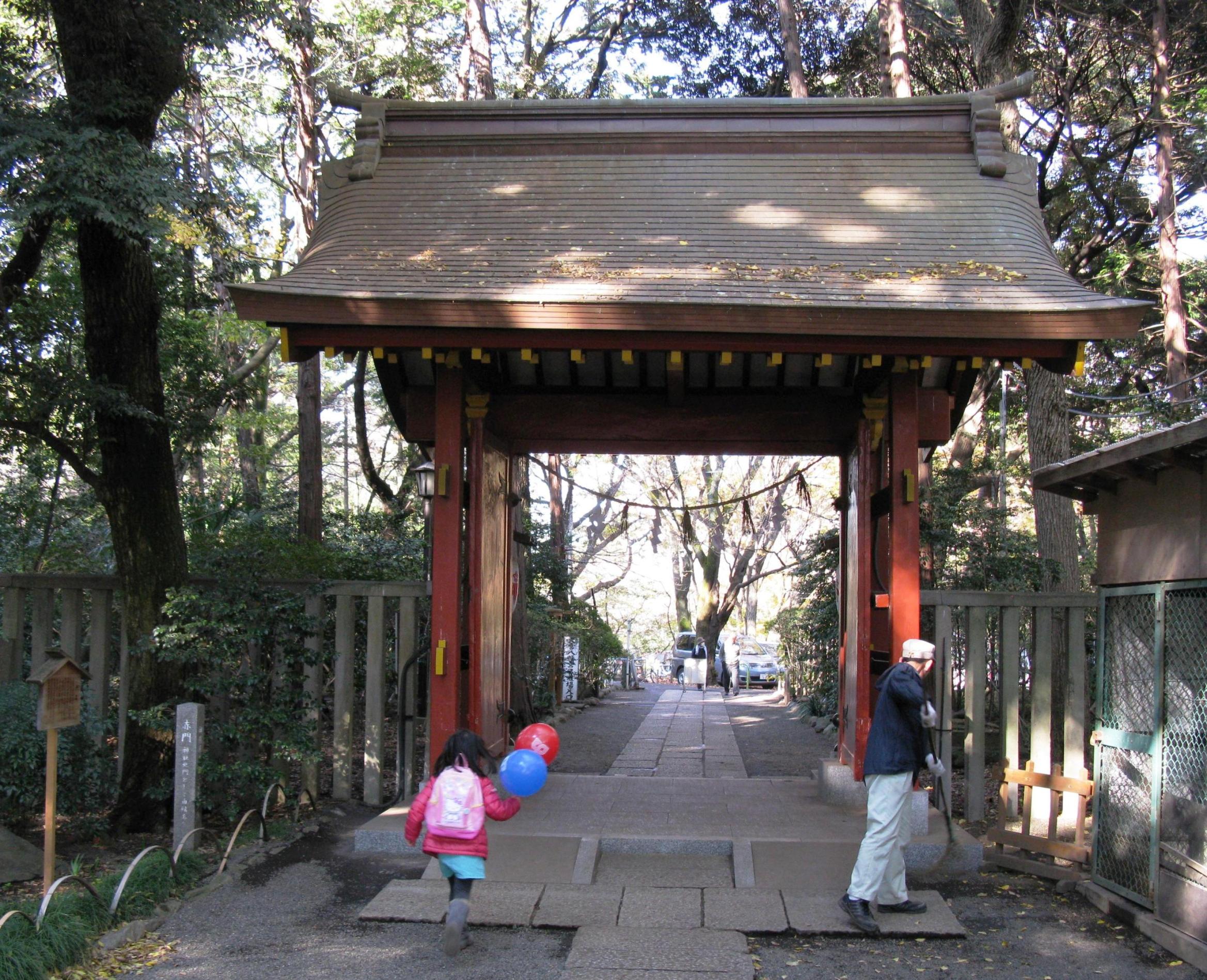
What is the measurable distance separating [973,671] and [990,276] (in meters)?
3.12

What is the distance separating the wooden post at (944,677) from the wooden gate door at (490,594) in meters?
3.62

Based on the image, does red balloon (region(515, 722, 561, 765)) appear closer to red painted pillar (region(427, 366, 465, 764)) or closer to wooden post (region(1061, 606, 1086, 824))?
red painted pillar (region(427, 366, 465, 764))

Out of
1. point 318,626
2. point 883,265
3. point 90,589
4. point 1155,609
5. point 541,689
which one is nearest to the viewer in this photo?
point 1155,609

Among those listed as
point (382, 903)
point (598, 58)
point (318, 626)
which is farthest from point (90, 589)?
point (598, 58)

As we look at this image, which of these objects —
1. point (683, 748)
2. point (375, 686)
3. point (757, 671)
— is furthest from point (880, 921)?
point (757, 671)

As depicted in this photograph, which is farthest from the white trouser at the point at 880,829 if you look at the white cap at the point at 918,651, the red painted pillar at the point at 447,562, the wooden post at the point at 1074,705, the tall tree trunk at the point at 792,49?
the tall tree trunk at the point at 792,49

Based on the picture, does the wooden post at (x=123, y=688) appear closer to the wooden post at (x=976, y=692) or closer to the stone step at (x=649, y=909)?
the stone step at (x=649, y=909)

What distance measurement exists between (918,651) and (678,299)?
276 centimetres

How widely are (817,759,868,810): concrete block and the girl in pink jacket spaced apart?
3.41m

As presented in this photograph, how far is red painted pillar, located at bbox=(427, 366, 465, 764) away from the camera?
23.6ft

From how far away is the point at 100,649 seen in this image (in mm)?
8617

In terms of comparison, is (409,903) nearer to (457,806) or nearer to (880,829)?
(457,806)

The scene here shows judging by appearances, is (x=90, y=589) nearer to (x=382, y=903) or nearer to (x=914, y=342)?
(x=382, y=903)

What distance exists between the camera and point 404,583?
27.6 ft
